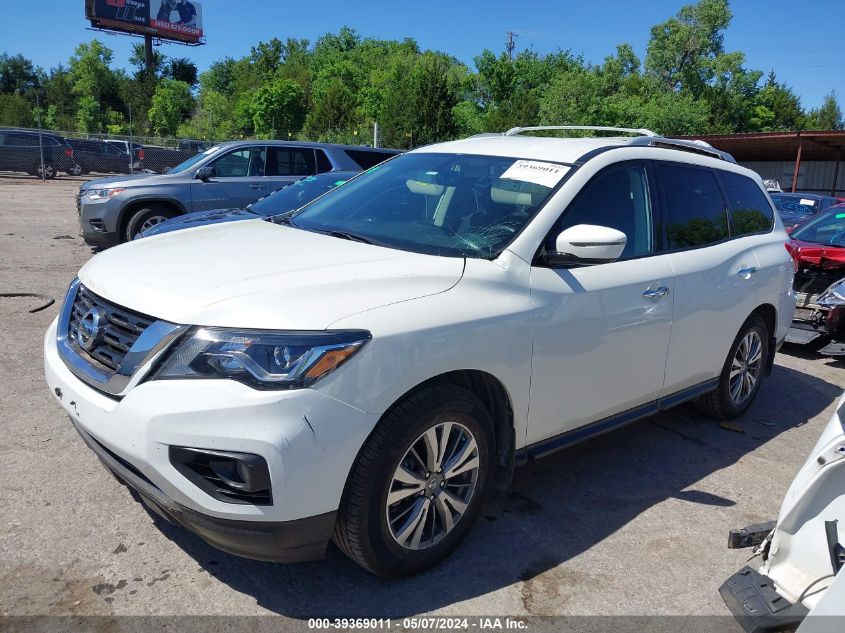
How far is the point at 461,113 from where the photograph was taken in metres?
51.2

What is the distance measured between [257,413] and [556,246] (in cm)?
165

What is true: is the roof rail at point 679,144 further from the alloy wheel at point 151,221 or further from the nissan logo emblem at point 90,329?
the alloy wheel at point 151,221

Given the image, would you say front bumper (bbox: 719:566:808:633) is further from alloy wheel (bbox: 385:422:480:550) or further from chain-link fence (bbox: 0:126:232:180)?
chain-link fence (bbox: 0:126:232:180)

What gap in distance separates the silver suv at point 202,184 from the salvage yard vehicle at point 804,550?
9.42m

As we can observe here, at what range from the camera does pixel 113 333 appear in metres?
2.72

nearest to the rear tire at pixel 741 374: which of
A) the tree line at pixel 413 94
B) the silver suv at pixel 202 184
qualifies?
the silver suv at pixel 202 184

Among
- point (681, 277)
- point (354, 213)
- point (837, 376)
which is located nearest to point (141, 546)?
point (354, 213)

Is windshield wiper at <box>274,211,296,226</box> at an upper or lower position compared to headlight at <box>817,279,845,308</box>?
upper

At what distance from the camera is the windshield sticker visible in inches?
137

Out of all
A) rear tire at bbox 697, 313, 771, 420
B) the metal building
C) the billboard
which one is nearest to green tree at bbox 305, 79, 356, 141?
the metal building

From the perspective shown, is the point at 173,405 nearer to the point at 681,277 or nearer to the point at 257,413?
the point at 257,413

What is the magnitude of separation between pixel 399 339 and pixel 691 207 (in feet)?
8.53

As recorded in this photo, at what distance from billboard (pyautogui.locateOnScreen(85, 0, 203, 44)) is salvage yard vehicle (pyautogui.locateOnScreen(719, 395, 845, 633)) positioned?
6817 centimetres

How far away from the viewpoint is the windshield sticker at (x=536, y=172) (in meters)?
3.48
